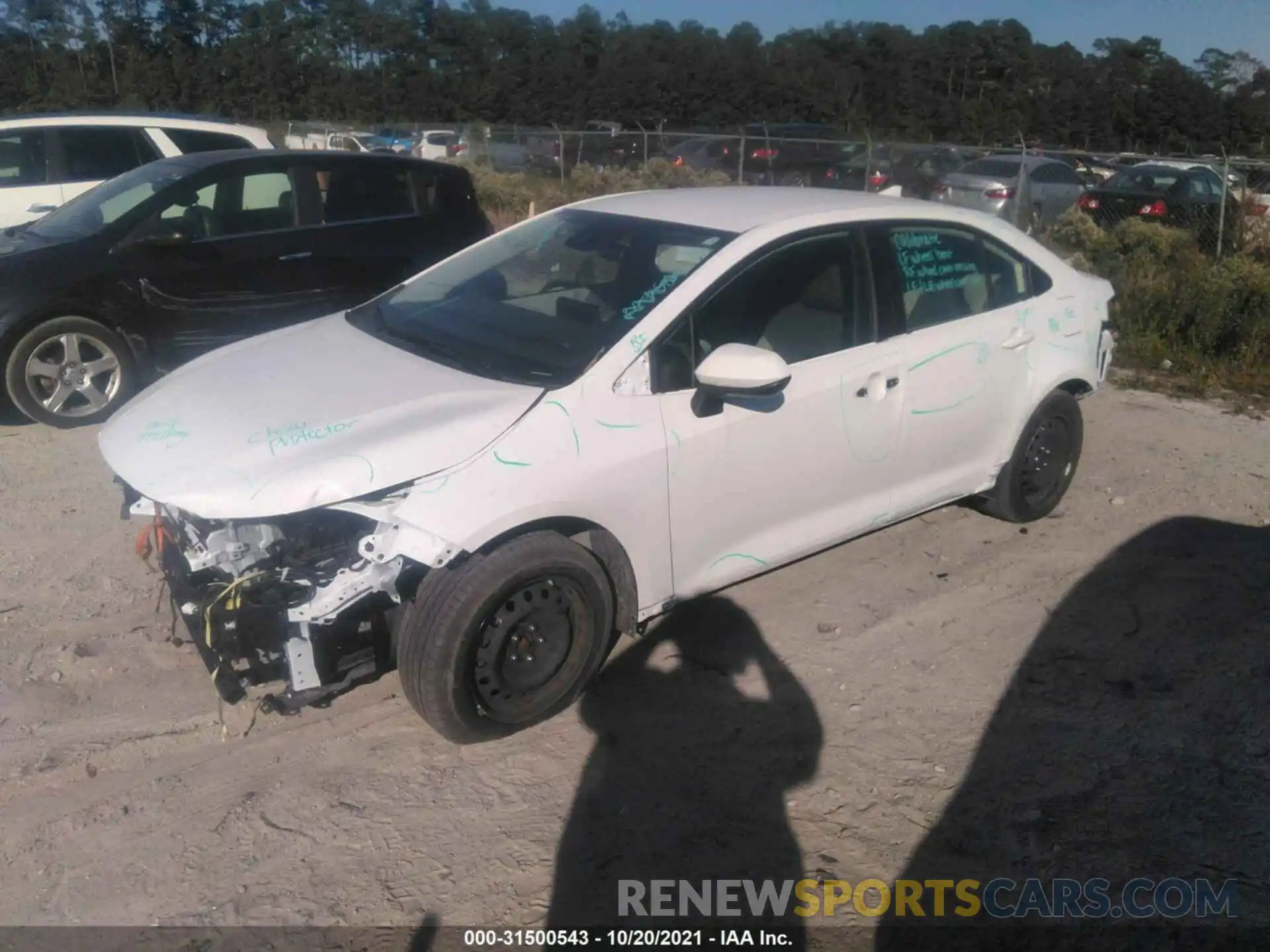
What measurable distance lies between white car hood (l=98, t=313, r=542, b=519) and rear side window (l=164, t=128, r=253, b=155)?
6335mm

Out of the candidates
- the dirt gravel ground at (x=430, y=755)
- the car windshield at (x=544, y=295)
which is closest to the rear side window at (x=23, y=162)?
the dirt gravel ground at (x=430, y=755)

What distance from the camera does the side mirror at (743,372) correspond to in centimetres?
359

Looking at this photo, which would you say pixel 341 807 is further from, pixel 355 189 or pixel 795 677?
pixel 355 189

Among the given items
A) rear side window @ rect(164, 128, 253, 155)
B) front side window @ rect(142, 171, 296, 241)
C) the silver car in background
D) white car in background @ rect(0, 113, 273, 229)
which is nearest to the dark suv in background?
the silver car in background

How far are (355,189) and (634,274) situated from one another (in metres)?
4.47

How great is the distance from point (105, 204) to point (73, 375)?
52.4 inches

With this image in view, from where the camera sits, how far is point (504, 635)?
347 cm

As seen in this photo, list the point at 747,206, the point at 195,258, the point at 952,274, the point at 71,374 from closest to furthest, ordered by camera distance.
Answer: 1. the point at 747,206
2. the point at 952,274
3. the point at 71,374
4. the point at 195,258

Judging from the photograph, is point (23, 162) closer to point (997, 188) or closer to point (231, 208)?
point (231, 208)

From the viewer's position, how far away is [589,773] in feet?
11.6

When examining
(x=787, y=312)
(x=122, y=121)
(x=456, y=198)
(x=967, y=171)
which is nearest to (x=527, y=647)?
(x=787, y=312)

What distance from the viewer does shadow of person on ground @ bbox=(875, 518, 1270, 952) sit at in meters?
3.01

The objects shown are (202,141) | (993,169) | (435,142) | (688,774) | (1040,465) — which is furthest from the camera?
(435,142)

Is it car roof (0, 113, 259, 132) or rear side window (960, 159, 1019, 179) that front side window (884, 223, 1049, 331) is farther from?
rear side window (960, 159, 1019, 179)
